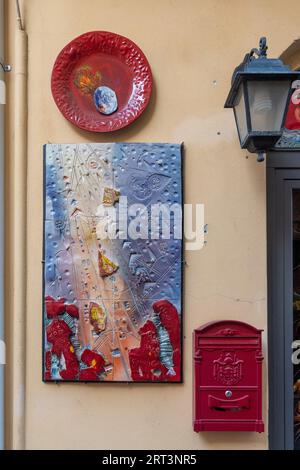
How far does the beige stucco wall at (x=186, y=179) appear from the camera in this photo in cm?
321

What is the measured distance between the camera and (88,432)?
321cm

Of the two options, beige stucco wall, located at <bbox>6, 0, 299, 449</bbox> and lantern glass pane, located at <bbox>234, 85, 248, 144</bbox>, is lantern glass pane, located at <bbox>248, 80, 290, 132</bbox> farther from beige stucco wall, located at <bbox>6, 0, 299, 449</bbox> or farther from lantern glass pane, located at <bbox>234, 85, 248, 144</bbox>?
beige stucco wall, located at <bbox>6, 0, 299, 449</bbox>

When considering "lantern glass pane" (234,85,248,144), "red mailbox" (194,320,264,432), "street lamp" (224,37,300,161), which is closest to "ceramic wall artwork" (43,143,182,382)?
"red mailbox" (194,320,264,432)

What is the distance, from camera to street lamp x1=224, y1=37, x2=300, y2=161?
268cm

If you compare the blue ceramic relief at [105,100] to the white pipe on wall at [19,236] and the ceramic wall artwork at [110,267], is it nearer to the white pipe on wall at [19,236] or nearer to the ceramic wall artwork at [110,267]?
the ceramic wall artwork at [110,267]

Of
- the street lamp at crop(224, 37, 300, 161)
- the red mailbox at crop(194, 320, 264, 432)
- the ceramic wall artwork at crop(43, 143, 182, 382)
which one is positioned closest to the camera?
the street lamp at crop(224, 37, 300, 161)

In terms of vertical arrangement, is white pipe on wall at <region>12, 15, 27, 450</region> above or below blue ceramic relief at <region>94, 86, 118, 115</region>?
below

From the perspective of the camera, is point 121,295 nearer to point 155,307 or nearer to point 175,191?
point 155,307

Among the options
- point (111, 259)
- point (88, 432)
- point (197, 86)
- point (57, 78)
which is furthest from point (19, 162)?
point (88, 432)

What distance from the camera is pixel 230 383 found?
305 cm

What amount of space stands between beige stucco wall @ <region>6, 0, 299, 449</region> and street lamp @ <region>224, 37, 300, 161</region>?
0.50 m

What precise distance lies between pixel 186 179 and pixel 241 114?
587 millimetres

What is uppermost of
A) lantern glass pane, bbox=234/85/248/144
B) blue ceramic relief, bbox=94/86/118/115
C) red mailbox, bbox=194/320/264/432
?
blue ceramic relief, bbox=94/86/118/115

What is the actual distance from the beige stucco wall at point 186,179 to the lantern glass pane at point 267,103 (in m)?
0.51
